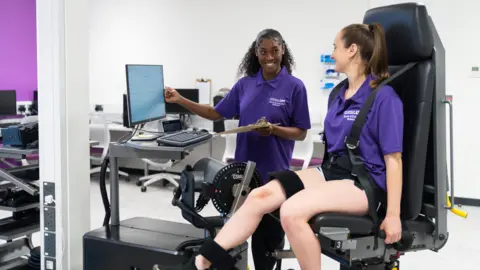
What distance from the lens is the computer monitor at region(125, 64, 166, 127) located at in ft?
7.19

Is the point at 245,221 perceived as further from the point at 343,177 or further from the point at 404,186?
the point at 404,186

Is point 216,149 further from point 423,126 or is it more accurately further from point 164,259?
point 423,126

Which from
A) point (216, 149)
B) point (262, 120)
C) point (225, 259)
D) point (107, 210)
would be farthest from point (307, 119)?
point (216, 149)

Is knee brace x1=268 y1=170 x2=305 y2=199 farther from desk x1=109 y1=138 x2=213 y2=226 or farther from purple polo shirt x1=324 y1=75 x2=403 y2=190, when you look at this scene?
desk x1=109 y1=138 x2=213 y2=226

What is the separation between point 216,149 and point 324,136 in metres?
3.72

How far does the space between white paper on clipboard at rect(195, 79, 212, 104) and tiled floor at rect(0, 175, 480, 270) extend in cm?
127

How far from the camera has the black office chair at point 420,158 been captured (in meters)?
1.77

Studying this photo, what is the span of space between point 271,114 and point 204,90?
11.9 feet

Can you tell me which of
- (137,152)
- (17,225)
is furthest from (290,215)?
(17,225)

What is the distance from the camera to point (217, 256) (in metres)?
1.76

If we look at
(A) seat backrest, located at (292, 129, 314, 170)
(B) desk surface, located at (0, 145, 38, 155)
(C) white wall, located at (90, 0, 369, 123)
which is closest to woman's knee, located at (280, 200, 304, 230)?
(B) desk surface, located at (0, 145, 38, 155)

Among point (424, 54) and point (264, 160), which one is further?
point (264, 160)

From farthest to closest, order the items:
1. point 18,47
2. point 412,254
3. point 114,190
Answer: point 18,47, point 412,254, point 114,190

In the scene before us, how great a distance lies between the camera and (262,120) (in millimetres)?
2375
